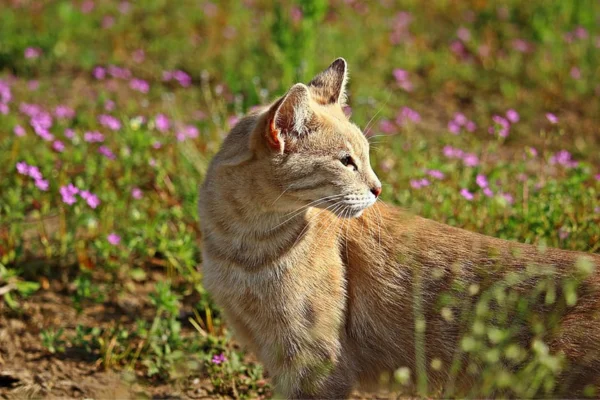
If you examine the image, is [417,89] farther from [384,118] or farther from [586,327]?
[586,327]

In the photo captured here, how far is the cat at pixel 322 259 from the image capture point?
10.3 ft

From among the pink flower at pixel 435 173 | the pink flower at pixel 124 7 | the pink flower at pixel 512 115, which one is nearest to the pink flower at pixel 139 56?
the pink flower at pixel 124 7

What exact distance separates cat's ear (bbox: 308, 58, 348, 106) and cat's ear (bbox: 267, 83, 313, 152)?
0.39 metres

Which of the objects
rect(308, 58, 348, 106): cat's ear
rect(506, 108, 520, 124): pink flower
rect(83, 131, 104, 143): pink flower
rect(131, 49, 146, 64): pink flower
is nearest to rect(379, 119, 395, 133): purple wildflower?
rect(506, 108, 520, 124): pink flower

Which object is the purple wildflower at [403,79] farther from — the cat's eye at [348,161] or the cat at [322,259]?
the cat's eye at [348,161]

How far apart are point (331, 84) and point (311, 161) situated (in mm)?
540

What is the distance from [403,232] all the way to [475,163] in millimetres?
1627

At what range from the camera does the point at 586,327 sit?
3.02m

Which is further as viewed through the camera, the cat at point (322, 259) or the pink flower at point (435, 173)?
the pink flower at point (435, 173)

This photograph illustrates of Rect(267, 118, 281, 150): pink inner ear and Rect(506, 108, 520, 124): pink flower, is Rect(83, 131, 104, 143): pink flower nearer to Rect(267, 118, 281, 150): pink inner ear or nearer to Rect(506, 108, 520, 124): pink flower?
Rect(267, 118, 281, 150): pink inner ear

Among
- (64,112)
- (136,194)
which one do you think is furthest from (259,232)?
(64,112)

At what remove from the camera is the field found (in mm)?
3896

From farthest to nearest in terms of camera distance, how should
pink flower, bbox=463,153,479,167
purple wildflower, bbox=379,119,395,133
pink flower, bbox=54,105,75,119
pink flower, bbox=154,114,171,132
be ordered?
purple wildflower, bbox=379,119,395,133, pink flower, bbox=54,105,75,119, pink flower, bbox=154,114,171,132, pink flower, bbox=463,153,479,167

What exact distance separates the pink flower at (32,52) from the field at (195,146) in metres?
0.03
